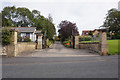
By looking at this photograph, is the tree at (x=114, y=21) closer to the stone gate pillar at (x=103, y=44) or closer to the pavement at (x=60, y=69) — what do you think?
the stone gate pillar at (x=103, y=44)

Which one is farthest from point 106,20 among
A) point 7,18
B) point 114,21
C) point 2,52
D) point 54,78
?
point 54,78

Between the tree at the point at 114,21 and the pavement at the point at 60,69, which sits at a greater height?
the tree at the point at 114,21

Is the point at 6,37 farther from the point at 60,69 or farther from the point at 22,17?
the point at 22,17

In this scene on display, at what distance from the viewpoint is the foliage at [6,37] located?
10.5 meters

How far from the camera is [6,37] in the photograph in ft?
34.9

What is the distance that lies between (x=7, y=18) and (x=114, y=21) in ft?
145

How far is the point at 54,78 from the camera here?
473 cm

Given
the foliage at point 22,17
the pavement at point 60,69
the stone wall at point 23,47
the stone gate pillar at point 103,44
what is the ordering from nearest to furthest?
1. the pavement at point 60,69
2. the stone gate pillar at point 103,44
3. the stone wall at point 23,47
4. the foliage at point 22,17

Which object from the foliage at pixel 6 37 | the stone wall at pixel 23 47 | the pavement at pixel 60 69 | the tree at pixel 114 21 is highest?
the tree at pixel 114 21

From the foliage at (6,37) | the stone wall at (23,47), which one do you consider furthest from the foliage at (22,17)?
the foliage at (6,37)

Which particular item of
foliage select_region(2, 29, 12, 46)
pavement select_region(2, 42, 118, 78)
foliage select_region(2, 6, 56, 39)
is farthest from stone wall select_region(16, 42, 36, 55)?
foliage select_region(2, 6, 56, 39)

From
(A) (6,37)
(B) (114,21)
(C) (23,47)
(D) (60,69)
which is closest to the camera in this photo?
(D) (60,69)

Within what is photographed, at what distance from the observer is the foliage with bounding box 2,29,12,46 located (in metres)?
10.5

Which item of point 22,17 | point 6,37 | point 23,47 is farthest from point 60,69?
point 22,17
